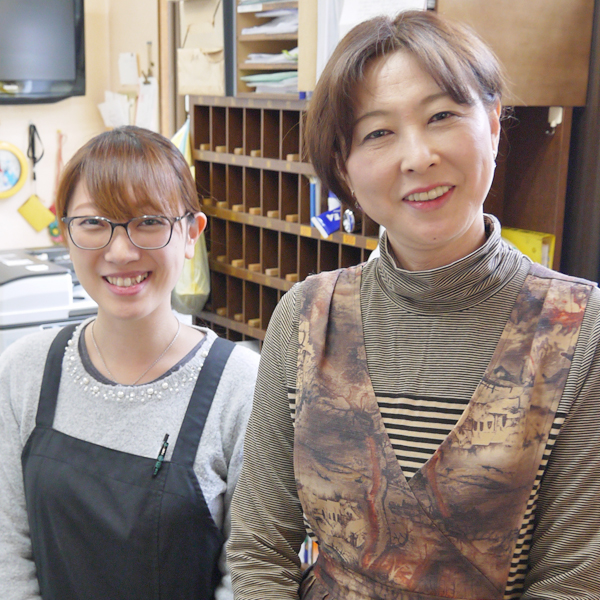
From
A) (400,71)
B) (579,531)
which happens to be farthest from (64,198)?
(579,531)

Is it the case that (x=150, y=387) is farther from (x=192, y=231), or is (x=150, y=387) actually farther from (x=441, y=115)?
(x=441, y=115)

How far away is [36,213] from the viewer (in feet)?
13.4

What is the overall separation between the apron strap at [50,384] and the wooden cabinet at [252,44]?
4.67 ft

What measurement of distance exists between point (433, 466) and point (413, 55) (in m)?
0.53

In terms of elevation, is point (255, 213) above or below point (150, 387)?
above

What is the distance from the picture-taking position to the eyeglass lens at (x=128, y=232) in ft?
4.50

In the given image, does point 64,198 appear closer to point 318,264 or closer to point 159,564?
point 159,564

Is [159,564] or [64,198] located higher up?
[64,198]

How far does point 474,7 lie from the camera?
183cm

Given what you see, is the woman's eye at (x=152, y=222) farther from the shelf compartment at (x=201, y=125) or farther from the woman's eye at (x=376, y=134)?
the shelf compartment at (x=201, y=125)

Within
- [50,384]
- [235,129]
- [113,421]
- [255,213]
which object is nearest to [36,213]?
[235,129]

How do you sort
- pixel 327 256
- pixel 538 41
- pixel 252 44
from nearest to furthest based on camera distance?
pixel 538 41 < pixel 327 256 < pixel 252 44

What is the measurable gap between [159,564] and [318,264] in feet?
4.79

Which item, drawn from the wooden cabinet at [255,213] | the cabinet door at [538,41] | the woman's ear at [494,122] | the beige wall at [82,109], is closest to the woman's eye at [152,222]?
the woman's ear at [494,122]
